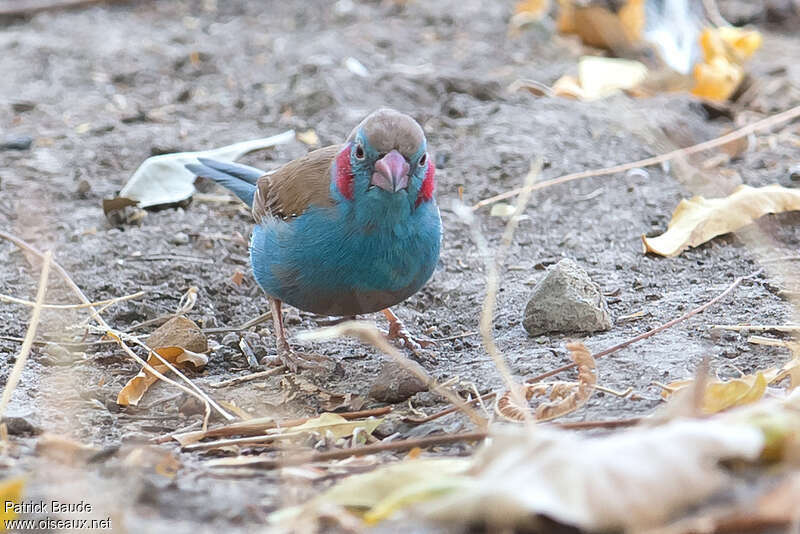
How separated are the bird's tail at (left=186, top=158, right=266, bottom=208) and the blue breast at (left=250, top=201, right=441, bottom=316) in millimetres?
952

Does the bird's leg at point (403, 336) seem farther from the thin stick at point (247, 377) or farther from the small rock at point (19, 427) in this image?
the small rock at point (19, 427)

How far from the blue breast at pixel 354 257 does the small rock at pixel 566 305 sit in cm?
40

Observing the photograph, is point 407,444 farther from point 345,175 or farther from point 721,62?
point 721,62

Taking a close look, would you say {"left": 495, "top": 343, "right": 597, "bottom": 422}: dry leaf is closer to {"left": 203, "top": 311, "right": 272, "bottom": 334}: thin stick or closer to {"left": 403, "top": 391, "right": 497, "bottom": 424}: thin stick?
{"left": 403, "top": 391, "right": 497, "bottom": 424}: thin stick

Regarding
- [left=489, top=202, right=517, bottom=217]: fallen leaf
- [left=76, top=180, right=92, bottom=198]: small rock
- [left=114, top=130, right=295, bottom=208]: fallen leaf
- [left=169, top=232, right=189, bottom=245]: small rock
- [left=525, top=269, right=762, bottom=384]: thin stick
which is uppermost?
[left=525, top=269, right=762, bottom=384]: thin stick

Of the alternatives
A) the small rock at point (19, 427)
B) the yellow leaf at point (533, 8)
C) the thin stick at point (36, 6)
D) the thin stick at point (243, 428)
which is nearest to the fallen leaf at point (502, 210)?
the thin stick at point (243, 428)

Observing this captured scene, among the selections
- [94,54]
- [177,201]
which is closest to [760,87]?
[177,201]

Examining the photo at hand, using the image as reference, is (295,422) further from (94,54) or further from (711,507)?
(94,54)

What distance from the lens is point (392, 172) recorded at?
3363 millimetres

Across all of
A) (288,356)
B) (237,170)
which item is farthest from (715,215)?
(237,170)

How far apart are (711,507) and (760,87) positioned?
5.30m

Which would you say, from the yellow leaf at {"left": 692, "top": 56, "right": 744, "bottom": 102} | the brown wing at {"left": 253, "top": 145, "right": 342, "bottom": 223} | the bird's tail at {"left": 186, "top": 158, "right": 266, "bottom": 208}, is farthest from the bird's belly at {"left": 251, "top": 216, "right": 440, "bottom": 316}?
the yellow leaf at {"left": 692, "top": 56, "right": 744, "bottom": 102}

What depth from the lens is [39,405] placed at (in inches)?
128

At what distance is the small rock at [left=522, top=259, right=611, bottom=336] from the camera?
3.63m
